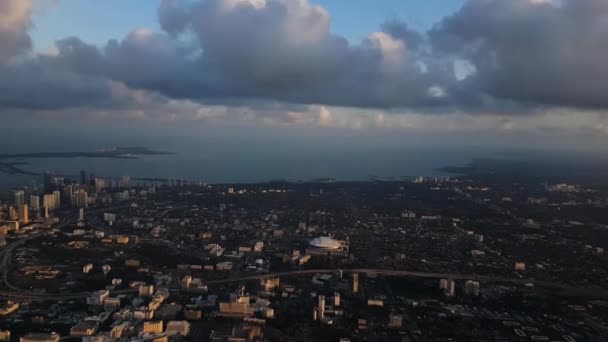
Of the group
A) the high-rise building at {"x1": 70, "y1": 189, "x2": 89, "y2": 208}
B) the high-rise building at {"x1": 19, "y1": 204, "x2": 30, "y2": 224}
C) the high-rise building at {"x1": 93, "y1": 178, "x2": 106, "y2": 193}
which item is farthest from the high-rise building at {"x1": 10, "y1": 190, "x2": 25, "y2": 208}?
the high-rise building at {"x1": 93, "y1": 178, "x2": 106, "y2": 193}

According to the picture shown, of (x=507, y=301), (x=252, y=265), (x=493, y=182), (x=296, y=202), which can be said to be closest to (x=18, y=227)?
(x=252, y=265)

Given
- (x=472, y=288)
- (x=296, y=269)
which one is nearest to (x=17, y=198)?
(x=296, y=269)

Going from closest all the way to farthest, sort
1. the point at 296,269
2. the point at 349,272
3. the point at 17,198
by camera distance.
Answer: the point at 349,272 < the point at 296,269 < the point at 17,198

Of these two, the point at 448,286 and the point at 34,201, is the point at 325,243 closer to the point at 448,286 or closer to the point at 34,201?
the point at 448,286

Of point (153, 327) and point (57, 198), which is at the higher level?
point (57, 198)

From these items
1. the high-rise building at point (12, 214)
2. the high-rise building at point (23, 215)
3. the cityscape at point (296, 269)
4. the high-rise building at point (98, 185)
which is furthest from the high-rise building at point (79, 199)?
the high-rise building at point (12, 214)

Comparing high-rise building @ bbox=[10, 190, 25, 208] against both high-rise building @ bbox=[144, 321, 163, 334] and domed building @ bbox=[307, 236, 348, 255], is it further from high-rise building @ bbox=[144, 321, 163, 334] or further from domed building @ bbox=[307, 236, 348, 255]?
high-rise building @ bbox=[144, 321, 163, 334]

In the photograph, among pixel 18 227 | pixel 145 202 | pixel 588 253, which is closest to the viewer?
pixel 588 253

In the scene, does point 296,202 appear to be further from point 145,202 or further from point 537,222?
point 537,222

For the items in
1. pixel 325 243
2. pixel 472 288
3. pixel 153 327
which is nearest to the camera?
pixel 153 327
